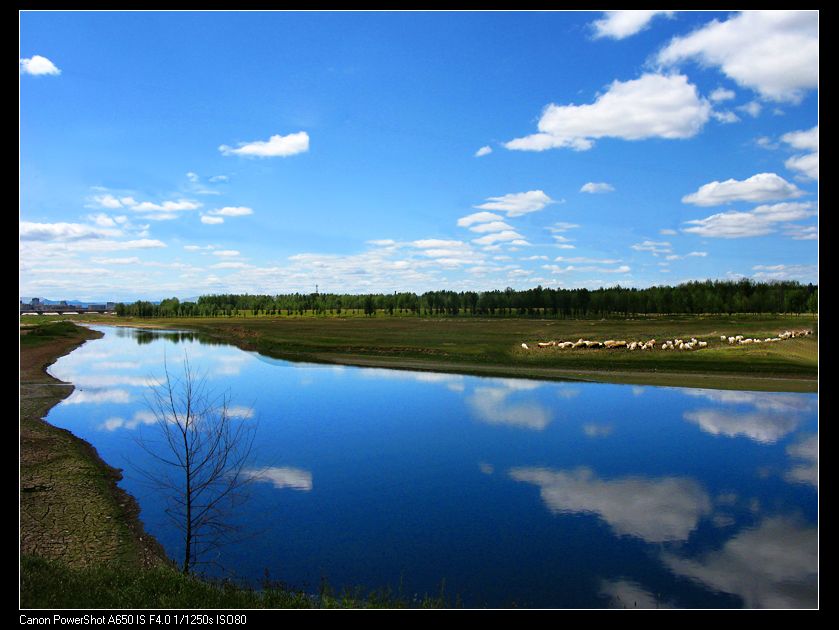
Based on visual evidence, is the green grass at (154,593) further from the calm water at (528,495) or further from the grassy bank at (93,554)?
the calm water at (528,495)

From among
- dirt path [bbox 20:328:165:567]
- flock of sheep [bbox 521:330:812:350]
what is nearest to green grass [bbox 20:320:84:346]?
dirt path [bbox 20:328:165:567]

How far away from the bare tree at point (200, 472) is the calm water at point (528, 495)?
0.65 m

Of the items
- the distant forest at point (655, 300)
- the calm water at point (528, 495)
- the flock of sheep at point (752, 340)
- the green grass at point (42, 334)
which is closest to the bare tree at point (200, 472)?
the calm water at point (528, 495)

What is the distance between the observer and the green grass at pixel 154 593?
33.6ft

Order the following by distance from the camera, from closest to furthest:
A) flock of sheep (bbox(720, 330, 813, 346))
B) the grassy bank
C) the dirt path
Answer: the grassy bank < the dirt path < flock of sheep (bbox(720, 330, 813, 346))

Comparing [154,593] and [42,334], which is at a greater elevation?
[42,334]

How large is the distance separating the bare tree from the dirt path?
1258 millimetres

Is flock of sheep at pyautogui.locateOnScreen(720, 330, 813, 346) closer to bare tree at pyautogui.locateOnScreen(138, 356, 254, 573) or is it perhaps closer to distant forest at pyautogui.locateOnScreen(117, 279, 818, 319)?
bare tree at pyautogui.locateOnScreen(138, 356, 254, 573)

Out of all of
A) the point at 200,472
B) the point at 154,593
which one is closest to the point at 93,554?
the point at 154,593

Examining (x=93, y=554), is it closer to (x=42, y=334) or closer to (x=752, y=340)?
(x=752, y=340)

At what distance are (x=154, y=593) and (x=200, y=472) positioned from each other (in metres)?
11.1

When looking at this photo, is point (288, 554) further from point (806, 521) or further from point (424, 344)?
point (424, 344)

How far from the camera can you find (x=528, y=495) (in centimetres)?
1869

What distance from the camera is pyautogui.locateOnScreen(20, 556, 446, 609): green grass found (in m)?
10.2
